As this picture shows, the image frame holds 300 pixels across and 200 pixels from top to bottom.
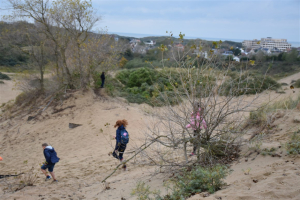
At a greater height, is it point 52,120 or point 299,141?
point 299,141

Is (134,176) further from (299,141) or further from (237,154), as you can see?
(299,141)

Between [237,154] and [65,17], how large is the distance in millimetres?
11364

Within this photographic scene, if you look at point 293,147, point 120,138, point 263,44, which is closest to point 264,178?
point 293,147

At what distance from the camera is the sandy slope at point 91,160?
3729 millimetres

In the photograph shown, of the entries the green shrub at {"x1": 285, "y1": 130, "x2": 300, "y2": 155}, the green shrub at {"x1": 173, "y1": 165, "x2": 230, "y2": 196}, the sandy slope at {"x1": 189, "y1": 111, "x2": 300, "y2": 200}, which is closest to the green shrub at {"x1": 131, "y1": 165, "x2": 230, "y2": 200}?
the green shrub at {"x1": 173, "y1": 165, "x2": 230, "y2": 196}

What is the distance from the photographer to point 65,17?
12.9 m

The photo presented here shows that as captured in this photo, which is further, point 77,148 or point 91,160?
point 77,148

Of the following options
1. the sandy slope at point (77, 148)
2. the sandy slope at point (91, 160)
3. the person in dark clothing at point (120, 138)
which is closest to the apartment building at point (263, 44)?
the sandy slope at point (91, 160)

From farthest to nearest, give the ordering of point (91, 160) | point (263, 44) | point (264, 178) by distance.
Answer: point (263, 44), point (91, 160), point (264, 178)

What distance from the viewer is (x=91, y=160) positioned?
25.8ft

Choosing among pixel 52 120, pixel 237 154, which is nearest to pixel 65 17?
pixel 52 120

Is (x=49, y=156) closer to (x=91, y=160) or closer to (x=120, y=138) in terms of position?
(x=120, y=138)

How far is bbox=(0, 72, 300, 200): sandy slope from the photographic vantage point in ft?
12.2

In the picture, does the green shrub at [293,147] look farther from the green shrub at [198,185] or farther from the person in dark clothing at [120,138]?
the person in dark clothing at [120,138]
